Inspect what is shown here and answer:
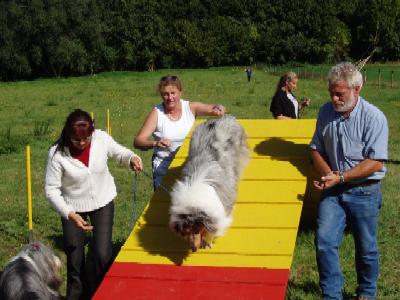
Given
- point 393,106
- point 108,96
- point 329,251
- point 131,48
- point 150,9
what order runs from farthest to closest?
1. point 150,9
2. point 131,48
3. point 108,96
4. point 393,106
5. point 329,251

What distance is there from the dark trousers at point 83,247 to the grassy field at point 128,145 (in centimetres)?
170

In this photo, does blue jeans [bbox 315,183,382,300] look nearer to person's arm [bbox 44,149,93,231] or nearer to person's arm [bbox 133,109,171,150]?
person's arm [bbox 133,109,171,150]

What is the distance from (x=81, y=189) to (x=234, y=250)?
4.79ft

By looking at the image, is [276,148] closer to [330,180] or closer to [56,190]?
[330,180]

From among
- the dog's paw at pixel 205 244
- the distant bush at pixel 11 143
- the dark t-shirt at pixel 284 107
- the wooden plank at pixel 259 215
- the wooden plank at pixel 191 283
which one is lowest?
the distant bush at pixel 11 143

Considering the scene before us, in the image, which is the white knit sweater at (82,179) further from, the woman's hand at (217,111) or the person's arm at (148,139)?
the woman's hand at (217,111)

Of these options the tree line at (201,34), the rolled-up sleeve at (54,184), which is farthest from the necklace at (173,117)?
the tree line at (201,34)

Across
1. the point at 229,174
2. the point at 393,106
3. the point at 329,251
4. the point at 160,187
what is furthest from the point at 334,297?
the point at 393,106

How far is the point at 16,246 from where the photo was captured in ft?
24.9

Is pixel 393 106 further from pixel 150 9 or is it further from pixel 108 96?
pixel 150 9

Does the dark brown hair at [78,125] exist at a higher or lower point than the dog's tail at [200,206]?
higher

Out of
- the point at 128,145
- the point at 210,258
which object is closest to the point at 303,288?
the point at 210,258

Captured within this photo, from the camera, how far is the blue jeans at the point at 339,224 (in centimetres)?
513

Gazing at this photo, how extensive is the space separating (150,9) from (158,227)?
65.3 meters
